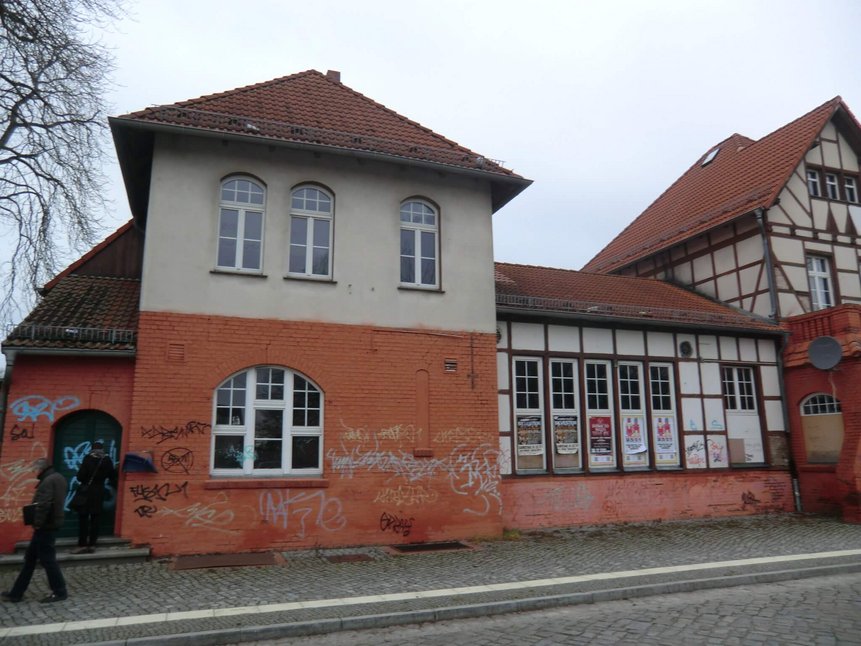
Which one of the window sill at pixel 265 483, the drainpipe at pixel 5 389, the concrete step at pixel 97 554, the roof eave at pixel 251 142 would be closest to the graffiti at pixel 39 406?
the drainpipe at pixel 5 389

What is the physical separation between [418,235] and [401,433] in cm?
374

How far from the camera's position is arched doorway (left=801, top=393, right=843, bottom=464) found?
1518cm

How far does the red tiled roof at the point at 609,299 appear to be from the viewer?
13930 mm

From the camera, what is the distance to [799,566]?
31.8 feet

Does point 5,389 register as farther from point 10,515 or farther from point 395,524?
point 395,524

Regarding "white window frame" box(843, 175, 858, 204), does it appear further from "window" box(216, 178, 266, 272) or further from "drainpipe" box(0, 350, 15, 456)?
"drainpipe" box(0, 350, 15, 456)

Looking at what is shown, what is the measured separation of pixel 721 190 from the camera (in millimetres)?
20172

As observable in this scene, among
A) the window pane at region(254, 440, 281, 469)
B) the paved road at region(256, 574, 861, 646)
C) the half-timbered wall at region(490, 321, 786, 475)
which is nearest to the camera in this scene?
the paved road at region(256, 574, 861, 646)

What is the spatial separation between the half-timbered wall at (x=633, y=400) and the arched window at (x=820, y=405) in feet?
1.83

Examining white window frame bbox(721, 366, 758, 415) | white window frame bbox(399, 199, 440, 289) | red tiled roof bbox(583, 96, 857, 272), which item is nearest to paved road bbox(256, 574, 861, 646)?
white window frame bbox(399, 199, 440, 289)

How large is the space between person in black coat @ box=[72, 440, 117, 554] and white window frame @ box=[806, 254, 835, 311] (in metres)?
16.8

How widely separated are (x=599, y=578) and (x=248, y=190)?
8.38m

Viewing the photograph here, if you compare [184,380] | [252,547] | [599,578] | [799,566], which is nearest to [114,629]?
[252,547]

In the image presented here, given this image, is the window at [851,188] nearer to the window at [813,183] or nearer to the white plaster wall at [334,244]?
the window at [813,183]
